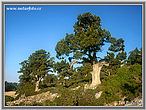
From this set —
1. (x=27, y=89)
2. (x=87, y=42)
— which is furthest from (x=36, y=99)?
(x=87, y=42)

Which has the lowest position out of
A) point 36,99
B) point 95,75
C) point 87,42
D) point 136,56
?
point 36,99

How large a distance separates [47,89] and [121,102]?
0.70m

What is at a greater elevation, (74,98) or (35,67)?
(35,67)

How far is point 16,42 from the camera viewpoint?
15.7ft

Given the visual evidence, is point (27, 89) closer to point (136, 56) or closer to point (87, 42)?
point (87, 42)

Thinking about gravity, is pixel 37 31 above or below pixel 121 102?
above

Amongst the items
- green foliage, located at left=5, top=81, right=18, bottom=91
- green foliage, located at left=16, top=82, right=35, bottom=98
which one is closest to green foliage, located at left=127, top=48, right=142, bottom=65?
green foliage, located at left=16, top=82, right=35, bottom=98

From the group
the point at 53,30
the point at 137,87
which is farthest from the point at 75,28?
the point at 137,87

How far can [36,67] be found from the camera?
487 cm

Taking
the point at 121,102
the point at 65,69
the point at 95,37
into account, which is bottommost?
the point at 121,102

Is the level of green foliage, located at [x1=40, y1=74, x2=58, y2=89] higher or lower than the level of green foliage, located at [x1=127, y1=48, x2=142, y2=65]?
lower

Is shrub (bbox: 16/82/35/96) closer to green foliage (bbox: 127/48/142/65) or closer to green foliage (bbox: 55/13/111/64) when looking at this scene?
green foliage (bbox: 55/13/111/64)

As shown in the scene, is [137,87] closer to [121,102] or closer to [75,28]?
[121,102]

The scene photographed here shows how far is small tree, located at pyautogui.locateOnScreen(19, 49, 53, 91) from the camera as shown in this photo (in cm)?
480
